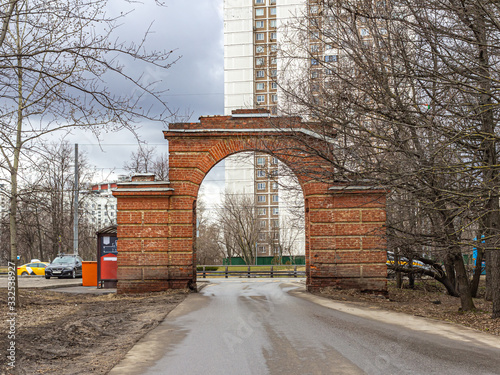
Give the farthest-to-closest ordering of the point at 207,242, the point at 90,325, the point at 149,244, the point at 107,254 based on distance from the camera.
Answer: the point at 207,242 < the point at 107,254 < the point at 149,244 < the point at 90,325

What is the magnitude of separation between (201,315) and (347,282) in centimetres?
716

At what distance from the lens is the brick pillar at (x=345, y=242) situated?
1809 centimetres

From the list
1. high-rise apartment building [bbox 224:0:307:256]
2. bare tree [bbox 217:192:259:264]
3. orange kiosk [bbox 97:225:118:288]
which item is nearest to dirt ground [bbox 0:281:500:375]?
orange kiosk [bbox 97:225:118:288]

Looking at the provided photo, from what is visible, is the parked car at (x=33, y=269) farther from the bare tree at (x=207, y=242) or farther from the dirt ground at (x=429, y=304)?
the dirt ground at (x=429, y=304)

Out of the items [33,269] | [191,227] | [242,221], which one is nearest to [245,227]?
[242,221]

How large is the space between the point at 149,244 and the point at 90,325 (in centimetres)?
716

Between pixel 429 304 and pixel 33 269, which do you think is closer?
pixel 429 304

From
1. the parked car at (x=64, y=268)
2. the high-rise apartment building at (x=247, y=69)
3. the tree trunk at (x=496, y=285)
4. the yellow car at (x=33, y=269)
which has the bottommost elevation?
the yellow car at (x=33, y=269)

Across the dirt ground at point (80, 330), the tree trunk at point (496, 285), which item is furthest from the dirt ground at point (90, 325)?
the tree trunk at point (496, 285)

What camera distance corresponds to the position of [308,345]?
8.52m

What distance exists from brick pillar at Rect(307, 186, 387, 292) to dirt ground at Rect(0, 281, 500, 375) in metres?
0.51

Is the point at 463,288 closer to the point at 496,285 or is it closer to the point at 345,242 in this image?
the point at 496,285

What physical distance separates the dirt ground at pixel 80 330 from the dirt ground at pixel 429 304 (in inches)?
220

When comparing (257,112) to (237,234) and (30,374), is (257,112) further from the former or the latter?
(237,234)
